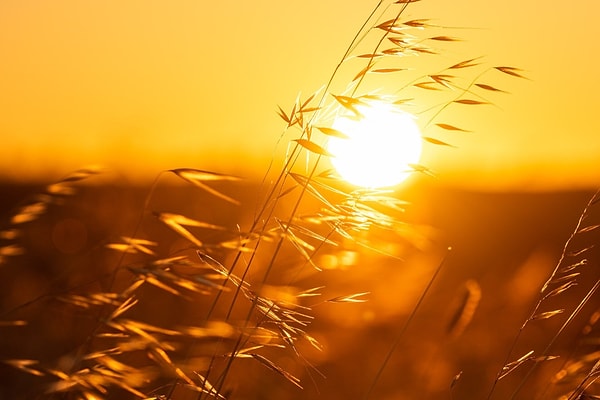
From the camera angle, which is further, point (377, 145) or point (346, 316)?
point (346, 316)

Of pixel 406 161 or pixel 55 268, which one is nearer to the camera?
pixel 406 161

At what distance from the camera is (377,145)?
80.2 inches

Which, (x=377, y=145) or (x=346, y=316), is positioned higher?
(x=377, y=145)

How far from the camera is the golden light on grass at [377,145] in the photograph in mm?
1875

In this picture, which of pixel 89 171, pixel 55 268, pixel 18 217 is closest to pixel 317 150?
pixel 89 171

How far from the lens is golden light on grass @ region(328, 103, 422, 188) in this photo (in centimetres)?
188

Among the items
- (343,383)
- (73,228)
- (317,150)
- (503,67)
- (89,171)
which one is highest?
(503,67)

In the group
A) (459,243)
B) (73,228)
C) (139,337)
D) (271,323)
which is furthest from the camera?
(459,243)

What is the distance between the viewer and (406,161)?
1.93m

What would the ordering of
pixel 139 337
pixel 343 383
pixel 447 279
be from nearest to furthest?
pixel 139 337 < pixel 343 383 < pixel 447 279

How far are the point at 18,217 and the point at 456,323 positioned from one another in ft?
3.97

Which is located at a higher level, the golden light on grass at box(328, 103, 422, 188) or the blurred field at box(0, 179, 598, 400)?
the golden light on grass at box(328, 103, 422, 188)

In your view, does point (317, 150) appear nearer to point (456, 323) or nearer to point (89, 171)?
point (89, 171)

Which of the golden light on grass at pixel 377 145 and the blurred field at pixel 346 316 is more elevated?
the golden light on grass at pixel 377 145
